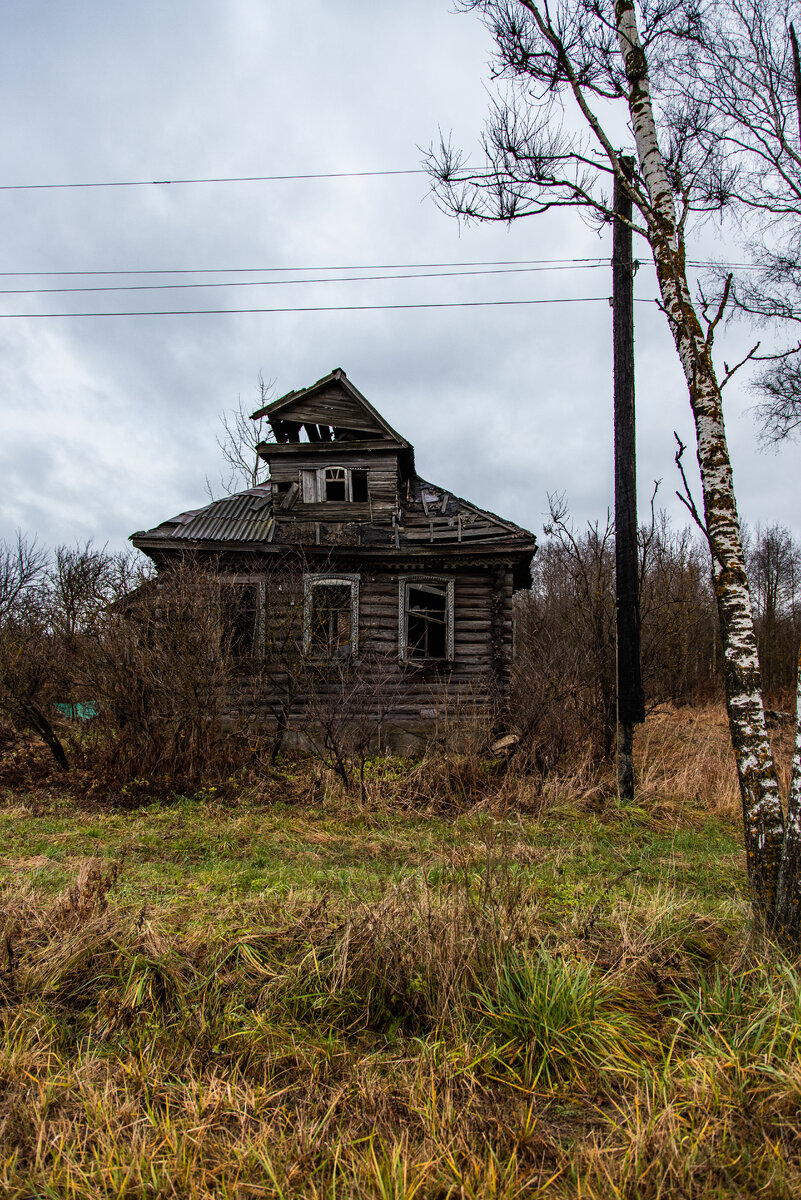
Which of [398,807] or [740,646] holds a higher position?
[740,646]

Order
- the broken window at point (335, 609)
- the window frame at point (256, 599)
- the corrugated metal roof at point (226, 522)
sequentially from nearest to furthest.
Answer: the window frame at point (256, 599) → the broken window at point (335, 609) → the corrugated metal roof at point (226, 522)

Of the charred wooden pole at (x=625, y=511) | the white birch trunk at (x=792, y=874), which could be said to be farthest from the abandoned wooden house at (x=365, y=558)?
the white birch trunk at (x=792, y=874)

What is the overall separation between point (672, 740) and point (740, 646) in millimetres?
10725

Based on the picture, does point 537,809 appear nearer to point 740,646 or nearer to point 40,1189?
point 740,646

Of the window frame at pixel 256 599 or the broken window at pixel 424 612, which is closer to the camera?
the window frame at pixel 256 599

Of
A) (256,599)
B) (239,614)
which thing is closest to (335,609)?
(256,599)

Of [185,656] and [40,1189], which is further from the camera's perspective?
[185,656]

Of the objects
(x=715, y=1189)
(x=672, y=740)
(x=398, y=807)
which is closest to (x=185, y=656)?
(x=398, y=807)

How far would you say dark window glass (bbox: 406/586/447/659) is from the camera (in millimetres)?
13141

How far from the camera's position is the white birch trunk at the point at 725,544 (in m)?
3.52

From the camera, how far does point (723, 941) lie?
3.43m

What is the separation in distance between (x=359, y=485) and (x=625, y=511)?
278 inches

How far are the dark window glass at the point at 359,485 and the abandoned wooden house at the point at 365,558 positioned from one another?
0.08 ft

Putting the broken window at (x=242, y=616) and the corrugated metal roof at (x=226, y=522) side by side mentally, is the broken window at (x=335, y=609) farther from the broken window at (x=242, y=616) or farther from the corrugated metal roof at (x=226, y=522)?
the corrugated metal roof at (x=226, y=522)
